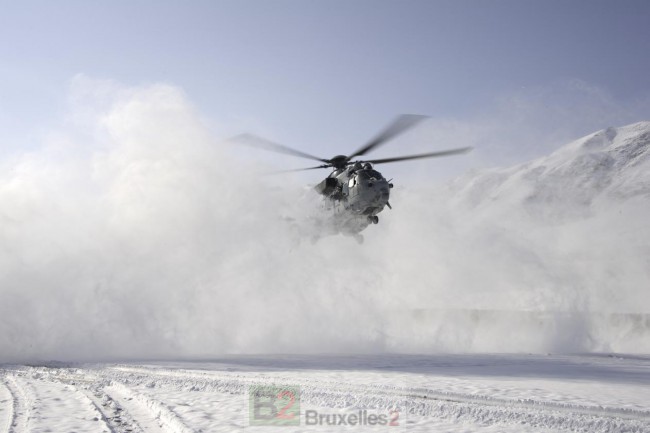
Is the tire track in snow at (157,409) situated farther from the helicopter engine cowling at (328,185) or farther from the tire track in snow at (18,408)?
the helicopter engine cowling at (328,185)

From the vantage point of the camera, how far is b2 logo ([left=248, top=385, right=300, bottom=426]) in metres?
7.56

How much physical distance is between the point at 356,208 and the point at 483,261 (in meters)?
32.1

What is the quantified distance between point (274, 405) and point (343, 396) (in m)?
1.39

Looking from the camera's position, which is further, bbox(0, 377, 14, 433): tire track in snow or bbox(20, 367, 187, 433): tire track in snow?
bbox(0, 377, 14, 433): tire track in snow

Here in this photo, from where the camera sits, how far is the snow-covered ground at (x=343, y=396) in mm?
7188

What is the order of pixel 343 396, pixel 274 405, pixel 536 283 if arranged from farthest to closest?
1. pixel 536 283
2. pixel 343 396
3. pixel 274 405

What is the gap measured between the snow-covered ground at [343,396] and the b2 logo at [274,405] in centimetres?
13

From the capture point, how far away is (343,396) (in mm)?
9125

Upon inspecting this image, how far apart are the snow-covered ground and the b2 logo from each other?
13cm

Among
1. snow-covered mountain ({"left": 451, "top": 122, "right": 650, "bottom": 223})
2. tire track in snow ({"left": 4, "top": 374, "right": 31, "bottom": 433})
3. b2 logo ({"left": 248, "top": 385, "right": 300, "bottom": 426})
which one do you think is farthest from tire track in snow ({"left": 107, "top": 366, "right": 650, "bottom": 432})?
snow-covered mountain ({"left": 451, "top": 122, "right": 650, "bottom": 223})

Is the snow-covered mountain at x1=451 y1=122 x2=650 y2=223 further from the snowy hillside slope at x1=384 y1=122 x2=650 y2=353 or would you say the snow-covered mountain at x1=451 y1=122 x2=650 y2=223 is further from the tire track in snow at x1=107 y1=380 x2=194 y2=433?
the tire track in snow at x1=107 y1=380 x2=194 y2=433

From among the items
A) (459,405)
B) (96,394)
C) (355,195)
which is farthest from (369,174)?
(96,394)

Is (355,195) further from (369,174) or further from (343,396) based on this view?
(343,396)

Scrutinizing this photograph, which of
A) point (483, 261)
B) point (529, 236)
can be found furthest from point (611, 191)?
point (483, 261)
